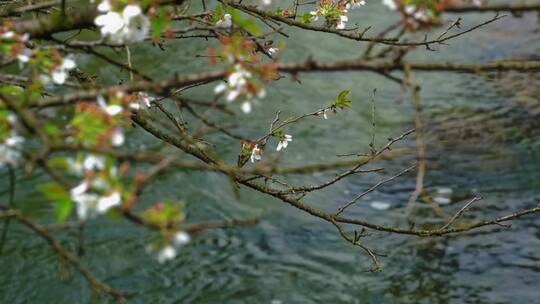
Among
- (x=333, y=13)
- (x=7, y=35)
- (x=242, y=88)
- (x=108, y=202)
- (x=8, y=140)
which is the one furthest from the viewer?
(x=333, y=13)

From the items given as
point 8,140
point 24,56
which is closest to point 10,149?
point 8,140

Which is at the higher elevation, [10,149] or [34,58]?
[34,58]

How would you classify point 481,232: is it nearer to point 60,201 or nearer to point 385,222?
point 385,222

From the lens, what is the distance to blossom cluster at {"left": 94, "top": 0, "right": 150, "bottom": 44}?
5.60 ft

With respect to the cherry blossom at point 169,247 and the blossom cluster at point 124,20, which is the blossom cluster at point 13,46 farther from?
the cherry blossom at point 169,247

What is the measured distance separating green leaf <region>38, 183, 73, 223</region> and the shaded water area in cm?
337

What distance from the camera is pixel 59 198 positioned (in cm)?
145

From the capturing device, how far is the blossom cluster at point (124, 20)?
171 centimetres

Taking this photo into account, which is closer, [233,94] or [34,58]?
[233,94]

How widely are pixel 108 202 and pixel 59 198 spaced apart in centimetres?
13

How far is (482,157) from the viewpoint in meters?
7.99

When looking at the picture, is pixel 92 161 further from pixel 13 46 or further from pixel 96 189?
pixel 13 46

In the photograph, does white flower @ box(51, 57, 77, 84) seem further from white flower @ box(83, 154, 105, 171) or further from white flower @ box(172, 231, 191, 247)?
white flower @ box(172, 231, 191, 247)

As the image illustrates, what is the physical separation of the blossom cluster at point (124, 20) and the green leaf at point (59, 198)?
52 centimetres
